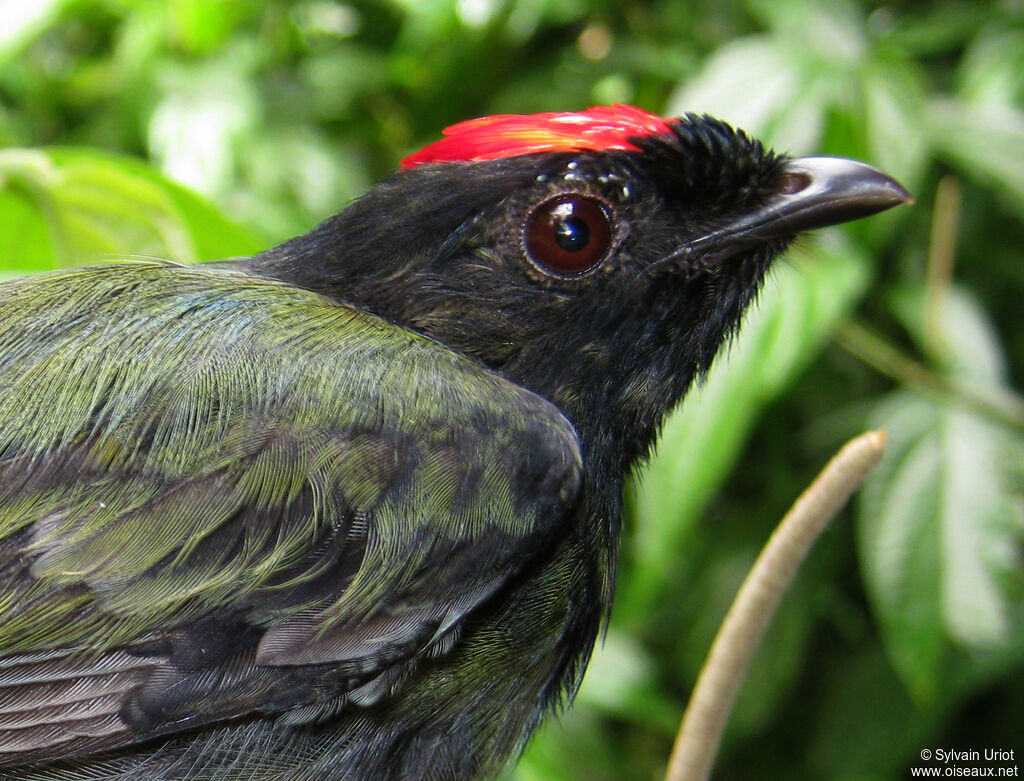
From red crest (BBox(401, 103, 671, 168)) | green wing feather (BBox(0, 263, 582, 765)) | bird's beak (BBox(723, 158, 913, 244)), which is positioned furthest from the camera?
bird's beak (BBox(723, 158, 913, 244))

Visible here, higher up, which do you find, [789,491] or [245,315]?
[245,315]

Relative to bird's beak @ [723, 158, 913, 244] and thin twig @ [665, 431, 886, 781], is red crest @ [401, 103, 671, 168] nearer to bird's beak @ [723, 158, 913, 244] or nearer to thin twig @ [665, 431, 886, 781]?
bird's beak @ [723, 158, 913, 244]

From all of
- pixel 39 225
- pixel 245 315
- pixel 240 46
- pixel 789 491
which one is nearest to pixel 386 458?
pixel 245 315

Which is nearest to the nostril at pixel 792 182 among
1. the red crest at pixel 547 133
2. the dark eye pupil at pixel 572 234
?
the red crest at pixel 547 133

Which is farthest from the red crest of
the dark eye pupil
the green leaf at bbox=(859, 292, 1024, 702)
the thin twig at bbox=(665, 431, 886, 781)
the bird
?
the green leaf at bbox=(859, 292, 1024, 702)

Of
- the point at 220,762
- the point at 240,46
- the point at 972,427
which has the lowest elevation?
the point at 972,427

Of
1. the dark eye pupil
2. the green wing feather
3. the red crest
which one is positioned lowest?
the green wing feather

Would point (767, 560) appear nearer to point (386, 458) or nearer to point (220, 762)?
point (386, 458)

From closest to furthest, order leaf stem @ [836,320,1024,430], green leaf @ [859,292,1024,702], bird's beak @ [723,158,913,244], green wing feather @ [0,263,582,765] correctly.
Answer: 1. green wing feather @ [0,263,582,765]
2. bird's beak @ [723,158,913,244]
3. green leaf @ [859,292,1024,702]
4. leaf stem @ [836,320,1024,430]
